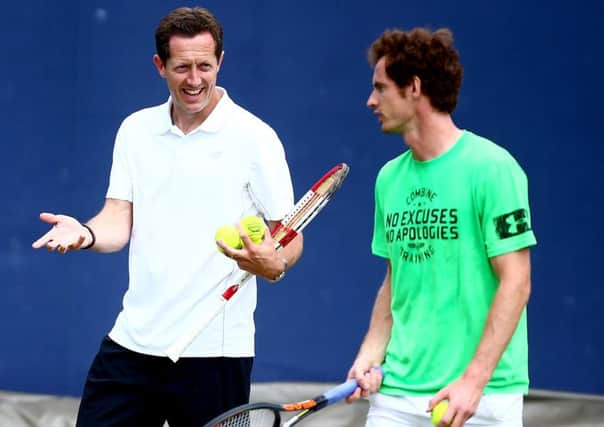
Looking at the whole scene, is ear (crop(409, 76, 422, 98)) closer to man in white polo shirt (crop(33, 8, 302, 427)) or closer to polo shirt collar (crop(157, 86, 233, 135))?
A: man in white polo shirt (crop(33, 8, 302, 427))

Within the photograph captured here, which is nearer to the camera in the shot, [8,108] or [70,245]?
→ [70,245]

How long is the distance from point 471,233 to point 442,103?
0.37 m

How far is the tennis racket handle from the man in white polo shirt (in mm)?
171

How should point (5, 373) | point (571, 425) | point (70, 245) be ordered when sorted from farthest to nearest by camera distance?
point (5, 373) < point (571, 425) < point (70, 245)

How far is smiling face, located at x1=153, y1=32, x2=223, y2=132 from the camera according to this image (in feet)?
14.2

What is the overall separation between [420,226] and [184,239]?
2.93ft

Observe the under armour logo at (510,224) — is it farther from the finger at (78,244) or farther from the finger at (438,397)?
the finger at (78,244)

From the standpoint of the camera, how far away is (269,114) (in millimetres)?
6379

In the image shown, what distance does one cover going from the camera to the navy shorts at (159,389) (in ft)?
14.1

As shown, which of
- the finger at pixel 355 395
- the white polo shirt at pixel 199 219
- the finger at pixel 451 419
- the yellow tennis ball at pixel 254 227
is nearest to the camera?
the finger at pixel 451 419

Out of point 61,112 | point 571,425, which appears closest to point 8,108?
point 61,112

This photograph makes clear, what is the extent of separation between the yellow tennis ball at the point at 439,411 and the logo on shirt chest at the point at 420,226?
37 centimetres

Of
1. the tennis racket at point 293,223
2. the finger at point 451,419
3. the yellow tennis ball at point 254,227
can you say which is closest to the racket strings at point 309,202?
the tennis racket at point 293,223

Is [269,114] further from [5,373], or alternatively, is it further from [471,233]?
[471,233]
